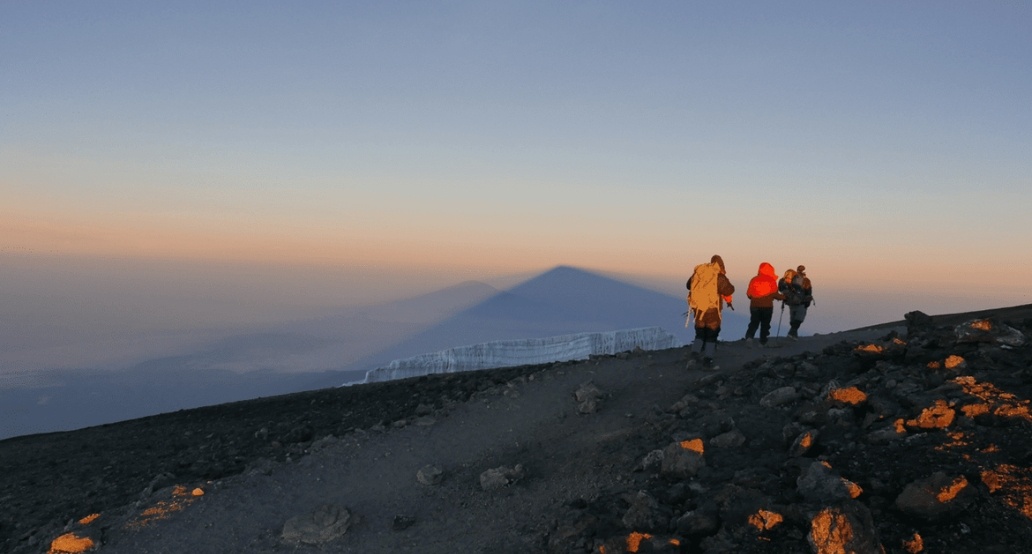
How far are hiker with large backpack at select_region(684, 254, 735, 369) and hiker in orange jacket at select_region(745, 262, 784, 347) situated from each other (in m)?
2.32

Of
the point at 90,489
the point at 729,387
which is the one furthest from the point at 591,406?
the point at 90,489

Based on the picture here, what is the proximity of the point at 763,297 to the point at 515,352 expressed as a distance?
47.1 metres

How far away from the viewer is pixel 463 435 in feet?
40.1

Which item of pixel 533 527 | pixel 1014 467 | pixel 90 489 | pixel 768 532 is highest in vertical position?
pixel 1014 467

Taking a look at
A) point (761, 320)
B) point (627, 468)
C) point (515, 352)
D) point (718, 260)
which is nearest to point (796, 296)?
point (761, 320)

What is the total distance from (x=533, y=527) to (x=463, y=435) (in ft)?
12.6

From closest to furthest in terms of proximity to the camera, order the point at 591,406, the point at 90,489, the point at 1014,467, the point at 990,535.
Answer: the point at 990,535, the point at 1014,467, the point at 591,406, the point at 90,489

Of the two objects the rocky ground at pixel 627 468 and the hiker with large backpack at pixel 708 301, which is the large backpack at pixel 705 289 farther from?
the rocky ground at pixel 627 468

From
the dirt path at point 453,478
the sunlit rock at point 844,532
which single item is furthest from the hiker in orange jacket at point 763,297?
the sunlit rock at point 844,532

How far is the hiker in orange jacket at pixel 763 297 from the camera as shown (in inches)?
597

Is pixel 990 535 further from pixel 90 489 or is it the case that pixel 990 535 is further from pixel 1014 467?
pixel 90 489

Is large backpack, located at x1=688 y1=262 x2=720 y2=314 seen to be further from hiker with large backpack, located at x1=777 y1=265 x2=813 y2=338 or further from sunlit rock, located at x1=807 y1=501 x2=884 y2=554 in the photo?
sunlit rock, located at x1=807 y1=501 x2=884 y2=554

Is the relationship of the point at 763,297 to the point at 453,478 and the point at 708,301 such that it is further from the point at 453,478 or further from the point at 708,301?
the point at 453,478

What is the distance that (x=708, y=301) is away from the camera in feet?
42.4
